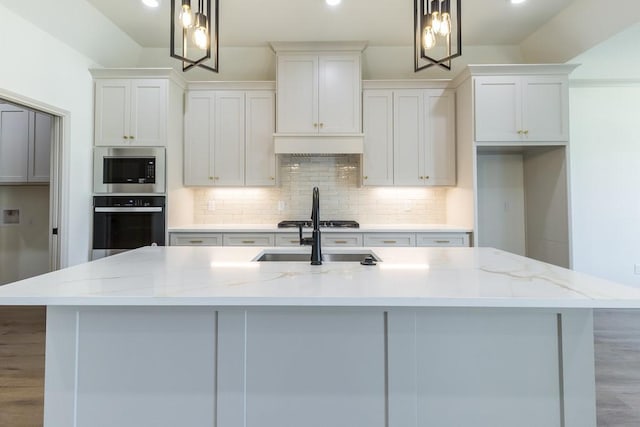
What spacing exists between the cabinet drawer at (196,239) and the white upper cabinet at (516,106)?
2.88 metres

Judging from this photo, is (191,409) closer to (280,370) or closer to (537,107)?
(280,370)

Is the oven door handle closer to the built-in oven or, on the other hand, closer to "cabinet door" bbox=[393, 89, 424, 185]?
the built-in oven

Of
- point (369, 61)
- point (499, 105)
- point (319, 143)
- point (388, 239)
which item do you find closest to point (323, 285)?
point (388, 239)

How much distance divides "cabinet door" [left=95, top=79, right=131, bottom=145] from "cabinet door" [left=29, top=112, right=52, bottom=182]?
103 centimetres

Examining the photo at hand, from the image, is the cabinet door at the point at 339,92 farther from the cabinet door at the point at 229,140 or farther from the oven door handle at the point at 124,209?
the oven door handle at the point at 124,209

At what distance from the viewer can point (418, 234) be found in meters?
3.46

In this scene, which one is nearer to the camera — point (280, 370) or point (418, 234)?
point (280, 370)

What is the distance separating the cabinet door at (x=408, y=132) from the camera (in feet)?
12.3

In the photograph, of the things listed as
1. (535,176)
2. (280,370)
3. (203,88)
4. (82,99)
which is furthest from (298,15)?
(280,370)

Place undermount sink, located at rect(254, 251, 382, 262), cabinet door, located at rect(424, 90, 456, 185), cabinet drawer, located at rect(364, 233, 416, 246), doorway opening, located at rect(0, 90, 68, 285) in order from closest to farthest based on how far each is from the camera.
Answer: undermount sink, located at rect(254, 251, 382, 262)
doorway opening, located at rect(0, 90, 68, 285)
cabinet drawer, located at rect(364, 233, 416, 246)
cabinet door, located at rect(424, 90, 456, 185)

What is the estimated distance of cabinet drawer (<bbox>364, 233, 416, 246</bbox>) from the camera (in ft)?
11.4

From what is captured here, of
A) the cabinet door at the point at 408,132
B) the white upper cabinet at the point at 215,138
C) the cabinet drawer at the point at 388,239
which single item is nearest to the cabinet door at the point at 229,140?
the white upper cabinet at the point at 215,138

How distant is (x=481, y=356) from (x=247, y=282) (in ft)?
2.95

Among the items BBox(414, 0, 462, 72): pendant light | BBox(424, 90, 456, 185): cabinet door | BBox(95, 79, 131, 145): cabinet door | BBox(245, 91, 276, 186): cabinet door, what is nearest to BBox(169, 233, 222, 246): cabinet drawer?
BBox(245, 91, 276, 186): cabinet door
